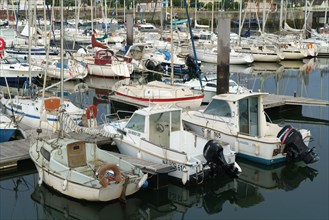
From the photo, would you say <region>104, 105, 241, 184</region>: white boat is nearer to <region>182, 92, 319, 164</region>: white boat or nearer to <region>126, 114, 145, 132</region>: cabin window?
<region>126, 114, 145, 132</region>: cabin window

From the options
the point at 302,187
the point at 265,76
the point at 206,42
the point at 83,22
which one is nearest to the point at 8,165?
the point at 302,187

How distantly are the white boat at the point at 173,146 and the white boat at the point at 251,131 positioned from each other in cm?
180

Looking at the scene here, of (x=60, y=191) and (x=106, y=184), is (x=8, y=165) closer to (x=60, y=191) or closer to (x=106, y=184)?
(x=60, y=191)

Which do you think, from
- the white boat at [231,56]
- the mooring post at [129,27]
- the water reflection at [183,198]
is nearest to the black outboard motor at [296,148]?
the water reflection at [183,198]

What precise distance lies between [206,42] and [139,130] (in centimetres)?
3413

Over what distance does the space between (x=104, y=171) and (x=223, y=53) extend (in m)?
14.5

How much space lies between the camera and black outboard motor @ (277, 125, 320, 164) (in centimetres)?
1591

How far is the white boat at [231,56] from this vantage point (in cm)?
4194

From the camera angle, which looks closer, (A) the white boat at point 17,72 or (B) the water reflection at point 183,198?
(B) the water reflection at point 183,198

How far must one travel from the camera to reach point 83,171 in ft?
45.1

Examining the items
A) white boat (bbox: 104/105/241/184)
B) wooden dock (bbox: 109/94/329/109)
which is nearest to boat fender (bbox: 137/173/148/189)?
white boat (bbox: 104/105/241/184)

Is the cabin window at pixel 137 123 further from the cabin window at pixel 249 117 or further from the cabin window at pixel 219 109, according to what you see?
the cabin window at pixel 249 117

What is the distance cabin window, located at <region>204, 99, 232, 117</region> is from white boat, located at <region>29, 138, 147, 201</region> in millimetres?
4889

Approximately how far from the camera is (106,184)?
40.7 ft
